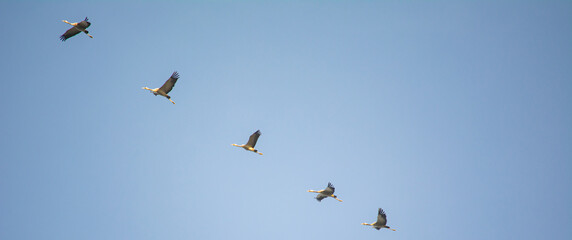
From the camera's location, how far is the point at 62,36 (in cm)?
4616

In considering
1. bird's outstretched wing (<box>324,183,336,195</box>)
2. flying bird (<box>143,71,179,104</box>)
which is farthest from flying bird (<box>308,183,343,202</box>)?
flying bird (<box>143,71,179,104</box>)

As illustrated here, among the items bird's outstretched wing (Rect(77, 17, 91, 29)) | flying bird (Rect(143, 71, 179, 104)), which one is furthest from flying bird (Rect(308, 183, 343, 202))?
bird's outstretched wing (Rect(77, 17, 91, 29))

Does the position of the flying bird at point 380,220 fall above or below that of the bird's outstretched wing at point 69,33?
below

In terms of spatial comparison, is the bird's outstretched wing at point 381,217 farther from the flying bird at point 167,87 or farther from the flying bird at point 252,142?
the flying bird at point 167,87

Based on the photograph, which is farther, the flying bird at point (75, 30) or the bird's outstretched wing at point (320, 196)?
the bird's outstretched wing at point (320, 196)

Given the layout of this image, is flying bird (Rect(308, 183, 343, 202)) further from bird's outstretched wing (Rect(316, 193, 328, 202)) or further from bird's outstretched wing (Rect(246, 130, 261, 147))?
bird's outstretched wing (Rect(246, 130, 261, 147))

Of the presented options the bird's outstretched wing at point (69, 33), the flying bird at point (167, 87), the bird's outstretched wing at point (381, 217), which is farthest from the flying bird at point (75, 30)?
the bird's outstretched wing at point (381, 217)

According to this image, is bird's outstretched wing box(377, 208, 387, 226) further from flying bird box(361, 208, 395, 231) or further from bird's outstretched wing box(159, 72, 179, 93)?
bird's outstretched wing box(159, 72, 179, 93)

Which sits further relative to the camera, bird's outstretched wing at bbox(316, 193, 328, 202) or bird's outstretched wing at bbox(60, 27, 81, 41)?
bird's outstretched wing at bbox(316, 193, 328, 202)

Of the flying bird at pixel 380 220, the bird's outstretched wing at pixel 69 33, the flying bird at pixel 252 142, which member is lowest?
the flying bird at pixel 380 220

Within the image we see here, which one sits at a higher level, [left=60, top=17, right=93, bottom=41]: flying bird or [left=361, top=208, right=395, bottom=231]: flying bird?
[left=60, top=17, right=93, bottom=41]: flying bird

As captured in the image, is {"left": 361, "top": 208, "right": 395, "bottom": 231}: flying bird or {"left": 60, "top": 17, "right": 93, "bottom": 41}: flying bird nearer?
{"left": 60, "top": 17, "right": 93, "bottom": 41}: flying bird

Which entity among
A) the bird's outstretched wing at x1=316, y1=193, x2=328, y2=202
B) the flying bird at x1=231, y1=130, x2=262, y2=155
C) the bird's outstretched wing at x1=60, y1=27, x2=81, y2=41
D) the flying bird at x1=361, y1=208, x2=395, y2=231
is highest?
the bird's outstretched wing at x1=60, y1=27, x2=81, y2=41

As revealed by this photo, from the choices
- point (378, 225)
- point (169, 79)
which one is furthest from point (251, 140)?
point (378, 225)
